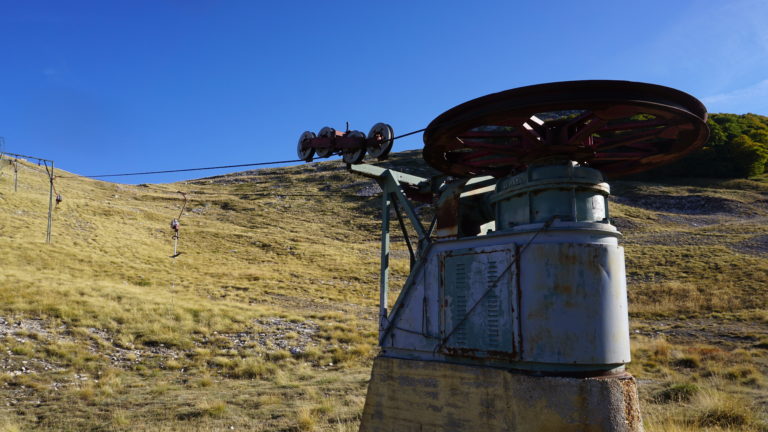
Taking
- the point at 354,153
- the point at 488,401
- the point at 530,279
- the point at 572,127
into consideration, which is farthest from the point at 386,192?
the point at 488,401

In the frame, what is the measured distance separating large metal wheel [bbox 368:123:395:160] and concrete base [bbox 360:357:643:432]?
3091mm

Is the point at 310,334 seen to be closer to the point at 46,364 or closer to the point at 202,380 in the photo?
the point at 202,380

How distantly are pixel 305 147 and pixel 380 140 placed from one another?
1579 millimetres

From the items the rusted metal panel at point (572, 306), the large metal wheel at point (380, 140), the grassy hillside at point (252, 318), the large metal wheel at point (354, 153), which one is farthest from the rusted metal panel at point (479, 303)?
the grassy hillside at point (252, 318)

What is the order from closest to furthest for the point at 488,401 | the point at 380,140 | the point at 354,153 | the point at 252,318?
the point at 488,401 → the point at 380,140 → the point at 354,153 → the point at 252,318

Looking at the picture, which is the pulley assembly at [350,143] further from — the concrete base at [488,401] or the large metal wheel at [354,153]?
the concrete base at [488,401]

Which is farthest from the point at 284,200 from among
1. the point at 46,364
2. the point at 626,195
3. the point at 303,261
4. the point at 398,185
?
the point at 398,185

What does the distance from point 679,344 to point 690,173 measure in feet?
193

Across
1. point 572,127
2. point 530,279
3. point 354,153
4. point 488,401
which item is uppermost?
point 354,153

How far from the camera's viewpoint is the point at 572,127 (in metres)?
5.76

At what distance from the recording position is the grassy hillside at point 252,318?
10.5 metres

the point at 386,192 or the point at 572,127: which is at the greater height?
the point at 572,127

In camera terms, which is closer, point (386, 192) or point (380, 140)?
point (380, 140)

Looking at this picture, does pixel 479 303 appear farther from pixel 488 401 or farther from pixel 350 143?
pixel 350 143
